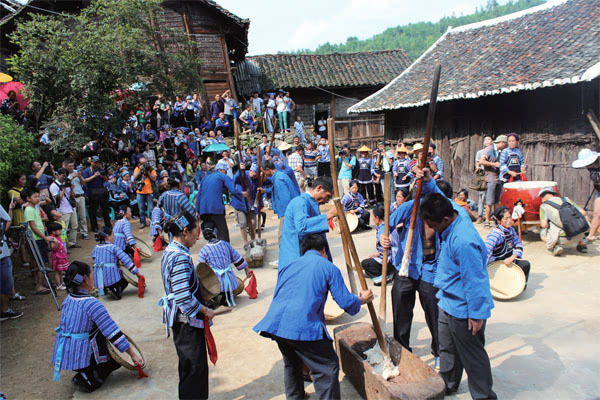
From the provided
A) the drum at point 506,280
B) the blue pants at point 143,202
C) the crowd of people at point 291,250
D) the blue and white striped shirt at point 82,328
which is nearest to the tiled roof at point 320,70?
the crowd of people at point 291,250

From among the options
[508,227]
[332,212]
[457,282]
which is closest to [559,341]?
[508,227]

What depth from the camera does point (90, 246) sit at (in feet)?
33.9

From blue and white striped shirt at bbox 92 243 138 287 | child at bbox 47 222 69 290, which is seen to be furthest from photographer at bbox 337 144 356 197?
child at bbox 47 222 69 290

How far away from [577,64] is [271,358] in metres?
9.10

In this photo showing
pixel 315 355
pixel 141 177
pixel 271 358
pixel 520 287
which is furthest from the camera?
pixel 141 177

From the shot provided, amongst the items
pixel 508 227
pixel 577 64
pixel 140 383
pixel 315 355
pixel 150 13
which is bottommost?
pixel 140 383

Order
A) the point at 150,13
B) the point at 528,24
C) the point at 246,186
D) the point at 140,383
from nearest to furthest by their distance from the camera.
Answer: the point at 140,383, the point at 246,186, the point at 528,24, the point at 150,13

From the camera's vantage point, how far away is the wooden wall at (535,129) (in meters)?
9.48

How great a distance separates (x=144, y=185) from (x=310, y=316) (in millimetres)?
9686

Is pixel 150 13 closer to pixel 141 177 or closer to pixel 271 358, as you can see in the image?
pixel 141 177

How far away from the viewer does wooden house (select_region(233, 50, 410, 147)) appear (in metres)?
23.5

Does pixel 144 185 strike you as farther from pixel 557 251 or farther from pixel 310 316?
pixel 557 251

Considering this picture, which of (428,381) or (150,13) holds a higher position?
(150,13)

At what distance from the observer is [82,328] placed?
4219 millimetres
